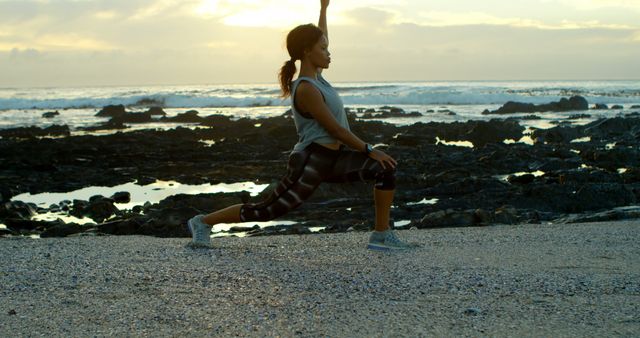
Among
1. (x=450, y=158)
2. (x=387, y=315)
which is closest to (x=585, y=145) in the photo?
(x=450, y=158)

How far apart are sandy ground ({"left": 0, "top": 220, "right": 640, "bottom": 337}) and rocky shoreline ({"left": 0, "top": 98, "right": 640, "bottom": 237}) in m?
1.90

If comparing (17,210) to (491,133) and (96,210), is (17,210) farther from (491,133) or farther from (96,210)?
(491,133)

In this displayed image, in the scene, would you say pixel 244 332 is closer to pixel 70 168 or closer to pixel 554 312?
pixel 554 312

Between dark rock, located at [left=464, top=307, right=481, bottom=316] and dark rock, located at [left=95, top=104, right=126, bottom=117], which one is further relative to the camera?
dark rock, located at [left=95, top=104, right=126, bottom=117]

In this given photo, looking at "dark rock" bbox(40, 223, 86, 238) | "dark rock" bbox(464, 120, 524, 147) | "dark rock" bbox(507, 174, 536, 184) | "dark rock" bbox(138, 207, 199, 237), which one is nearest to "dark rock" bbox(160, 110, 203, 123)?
"dark rock" bbox(464, 120, 524, 147)

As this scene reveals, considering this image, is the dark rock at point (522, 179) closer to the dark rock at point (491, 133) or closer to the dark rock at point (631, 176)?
the dark rock at point (631, 176)

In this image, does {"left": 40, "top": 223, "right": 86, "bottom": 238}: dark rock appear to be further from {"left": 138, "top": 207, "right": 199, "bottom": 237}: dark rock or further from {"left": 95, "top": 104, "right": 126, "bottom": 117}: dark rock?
{"left": 95, "top": 104, "right": 126, "bottom": 117}: dark rock

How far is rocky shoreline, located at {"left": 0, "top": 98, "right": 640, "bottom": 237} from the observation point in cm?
904

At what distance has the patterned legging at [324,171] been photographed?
5.89 meters

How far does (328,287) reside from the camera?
4.97m

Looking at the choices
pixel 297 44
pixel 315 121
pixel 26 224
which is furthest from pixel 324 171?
pixel 26 224

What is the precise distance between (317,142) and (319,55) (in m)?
0.67

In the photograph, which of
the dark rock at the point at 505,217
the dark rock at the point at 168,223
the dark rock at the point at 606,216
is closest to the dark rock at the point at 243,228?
the dark rock at the point at 168,223

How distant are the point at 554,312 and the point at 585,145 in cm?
1496
